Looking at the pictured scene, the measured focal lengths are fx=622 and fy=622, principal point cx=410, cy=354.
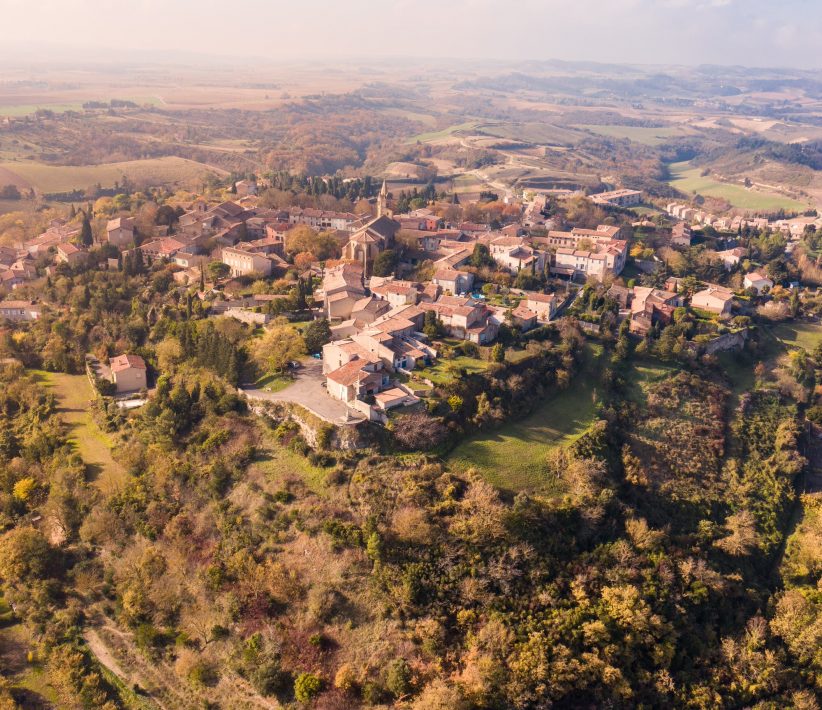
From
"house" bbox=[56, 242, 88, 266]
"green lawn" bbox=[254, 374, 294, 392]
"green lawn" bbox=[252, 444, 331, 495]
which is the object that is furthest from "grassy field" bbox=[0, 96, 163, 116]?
"green lawn" bbox=[252, 444, 331, 495]

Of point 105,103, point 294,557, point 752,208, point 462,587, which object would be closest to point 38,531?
point 294,557

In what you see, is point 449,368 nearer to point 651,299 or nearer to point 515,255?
point 515,255

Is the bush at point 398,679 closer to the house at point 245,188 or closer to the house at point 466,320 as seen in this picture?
the house at point 466,320

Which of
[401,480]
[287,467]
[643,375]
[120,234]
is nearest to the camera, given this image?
[401,480]

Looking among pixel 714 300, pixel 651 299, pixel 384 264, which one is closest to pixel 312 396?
pixel 384 264

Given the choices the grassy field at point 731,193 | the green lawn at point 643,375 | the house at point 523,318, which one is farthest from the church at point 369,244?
the grassy field at point 731,193

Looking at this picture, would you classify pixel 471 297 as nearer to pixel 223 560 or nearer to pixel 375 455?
pixel 375 455
